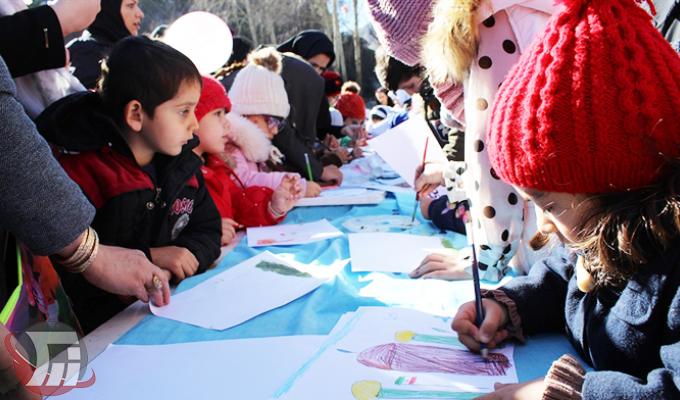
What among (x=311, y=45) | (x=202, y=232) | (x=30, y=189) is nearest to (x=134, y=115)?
(x=202, y=232)

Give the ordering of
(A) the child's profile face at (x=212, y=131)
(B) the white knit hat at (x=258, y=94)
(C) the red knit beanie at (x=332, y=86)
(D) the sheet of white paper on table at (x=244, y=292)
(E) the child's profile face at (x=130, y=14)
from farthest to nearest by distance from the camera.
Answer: (C) the red knit beanie at (x=332, y=86) → (B) the white knit hat at (x=258, y=94) → (E) the child's profile face at (x=130, y=14) → (A) the child's profile face at (x=212, y=131) → (D) the sheet of white paper on table at (x=244, y=292)

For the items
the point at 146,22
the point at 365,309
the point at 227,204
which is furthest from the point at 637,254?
the point at 146,22

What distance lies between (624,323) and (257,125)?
85.1 inches

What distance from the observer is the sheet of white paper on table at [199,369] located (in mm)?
914

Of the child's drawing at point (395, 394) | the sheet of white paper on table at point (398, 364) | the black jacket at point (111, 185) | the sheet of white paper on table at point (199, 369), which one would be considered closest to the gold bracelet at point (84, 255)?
the sheet of white paper on table at point (199, 369)

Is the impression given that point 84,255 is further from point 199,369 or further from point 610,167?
point 610,167

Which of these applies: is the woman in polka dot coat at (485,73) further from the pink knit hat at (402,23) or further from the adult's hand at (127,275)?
the adult's hand at (127,275)

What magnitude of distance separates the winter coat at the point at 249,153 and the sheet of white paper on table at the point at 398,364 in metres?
1.32

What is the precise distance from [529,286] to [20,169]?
83 cm

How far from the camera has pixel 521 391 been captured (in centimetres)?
74

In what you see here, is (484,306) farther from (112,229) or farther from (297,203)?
(297,203)

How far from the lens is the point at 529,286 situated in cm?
99

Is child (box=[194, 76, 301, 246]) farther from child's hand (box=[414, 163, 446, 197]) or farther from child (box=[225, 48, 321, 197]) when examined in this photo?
child's hand (box=[414, 163, 446, 197])

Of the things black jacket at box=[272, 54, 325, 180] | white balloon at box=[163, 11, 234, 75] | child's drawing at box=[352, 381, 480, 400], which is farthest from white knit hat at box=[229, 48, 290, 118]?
child's drawing at box=[352, 381, 480, 400]
